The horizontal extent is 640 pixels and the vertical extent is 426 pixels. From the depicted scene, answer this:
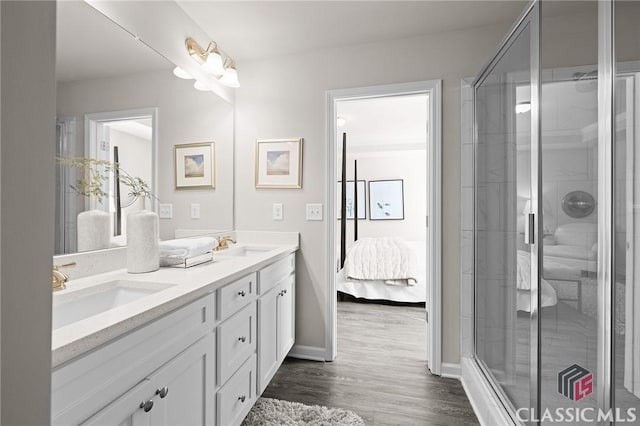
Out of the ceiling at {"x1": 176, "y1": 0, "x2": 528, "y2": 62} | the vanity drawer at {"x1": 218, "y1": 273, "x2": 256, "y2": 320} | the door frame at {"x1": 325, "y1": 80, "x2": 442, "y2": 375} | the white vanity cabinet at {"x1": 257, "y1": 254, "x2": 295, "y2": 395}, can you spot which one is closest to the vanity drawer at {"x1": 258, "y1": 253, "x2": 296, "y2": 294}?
the white vanity cabinet at {"x1": 257, "y1": 254, "x2": 295, "y2": 395}

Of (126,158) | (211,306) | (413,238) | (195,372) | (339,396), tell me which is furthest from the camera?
(413,238)

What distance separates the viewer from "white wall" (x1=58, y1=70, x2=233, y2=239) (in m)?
1.47

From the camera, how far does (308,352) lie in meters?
2.52

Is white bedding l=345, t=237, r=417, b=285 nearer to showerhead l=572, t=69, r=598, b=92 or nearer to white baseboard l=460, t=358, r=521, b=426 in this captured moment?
white baseboard l=460, t=358, r=521, b=426

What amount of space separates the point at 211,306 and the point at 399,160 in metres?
5.97

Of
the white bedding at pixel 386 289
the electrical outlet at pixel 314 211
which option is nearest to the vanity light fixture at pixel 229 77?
the electrical outlet at pixel 314 211

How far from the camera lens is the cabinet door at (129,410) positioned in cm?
83

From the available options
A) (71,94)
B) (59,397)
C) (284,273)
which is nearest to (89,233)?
(71,94)

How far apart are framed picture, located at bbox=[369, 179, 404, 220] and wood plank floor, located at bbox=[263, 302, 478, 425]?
401 cm

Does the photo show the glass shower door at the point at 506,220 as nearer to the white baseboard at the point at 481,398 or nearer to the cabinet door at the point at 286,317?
the white baseboard at the point at 481,398

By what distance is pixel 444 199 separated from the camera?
2.31 meters

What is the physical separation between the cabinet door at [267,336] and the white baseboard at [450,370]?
1.16 m

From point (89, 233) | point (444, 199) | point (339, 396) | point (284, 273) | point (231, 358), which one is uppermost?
point (444, 199)

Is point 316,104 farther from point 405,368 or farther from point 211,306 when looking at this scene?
point 405,368
